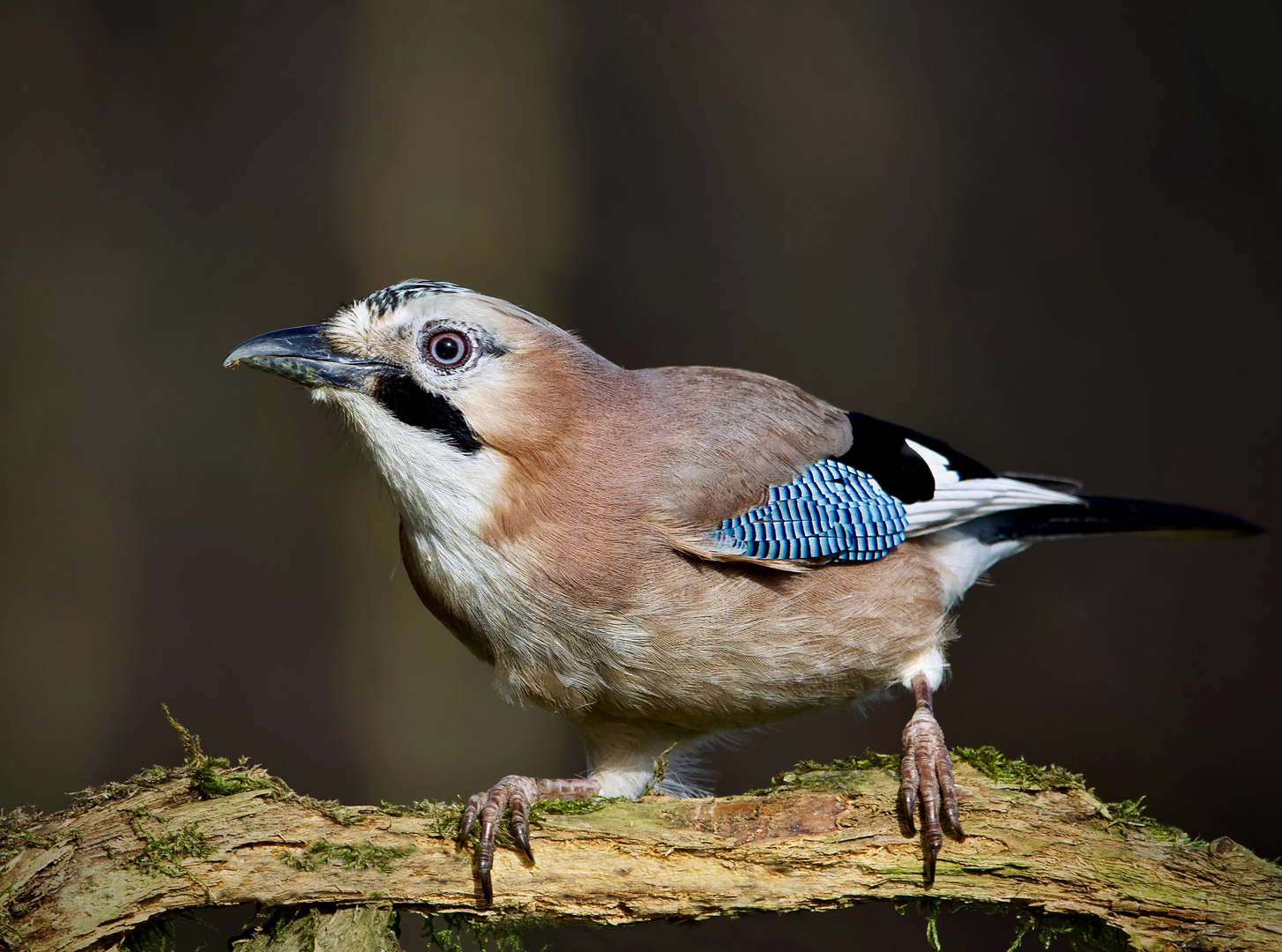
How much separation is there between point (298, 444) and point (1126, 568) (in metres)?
5.12

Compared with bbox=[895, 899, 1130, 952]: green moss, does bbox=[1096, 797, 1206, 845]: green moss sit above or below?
above

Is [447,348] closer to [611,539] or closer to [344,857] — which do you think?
[611,539]

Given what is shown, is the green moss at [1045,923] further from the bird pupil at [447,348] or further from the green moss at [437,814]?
the bird pupil at [447,348]

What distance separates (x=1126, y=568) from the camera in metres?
5.72

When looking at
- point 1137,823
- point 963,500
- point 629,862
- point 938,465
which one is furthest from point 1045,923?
point 938,465

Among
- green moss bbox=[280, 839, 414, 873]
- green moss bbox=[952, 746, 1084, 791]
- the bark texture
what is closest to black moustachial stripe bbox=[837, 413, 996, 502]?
green moss bbox=[952, 746, 1084, 791]

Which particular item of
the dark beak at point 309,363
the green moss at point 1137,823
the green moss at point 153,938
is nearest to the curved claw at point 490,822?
the green moss at point 153,938

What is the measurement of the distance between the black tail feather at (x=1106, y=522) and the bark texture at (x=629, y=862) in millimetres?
1358

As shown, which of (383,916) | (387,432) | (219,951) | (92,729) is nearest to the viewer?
(383,916)

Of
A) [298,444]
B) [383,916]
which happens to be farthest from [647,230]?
[383,916]

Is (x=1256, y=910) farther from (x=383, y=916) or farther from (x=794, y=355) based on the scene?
(x=794, y=355)

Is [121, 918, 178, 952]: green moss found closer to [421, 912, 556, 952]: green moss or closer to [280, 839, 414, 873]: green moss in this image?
[280, 839, 414, 873]: green moss

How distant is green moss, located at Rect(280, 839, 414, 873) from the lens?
2443 mm

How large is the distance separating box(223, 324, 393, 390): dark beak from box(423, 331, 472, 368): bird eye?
13cm
